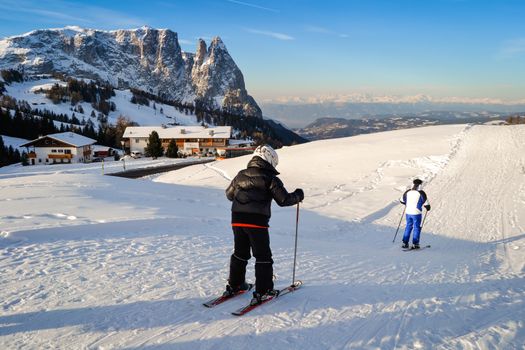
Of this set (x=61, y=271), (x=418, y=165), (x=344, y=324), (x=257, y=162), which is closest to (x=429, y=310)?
(x=344, y=324)

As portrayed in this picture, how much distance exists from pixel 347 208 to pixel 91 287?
14.6 meters

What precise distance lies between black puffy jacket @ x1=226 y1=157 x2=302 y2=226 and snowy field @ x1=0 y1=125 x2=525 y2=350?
1356 mm

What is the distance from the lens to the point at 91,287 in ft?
18.4

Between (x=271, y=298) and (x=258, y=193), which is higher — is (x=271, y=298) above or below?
below

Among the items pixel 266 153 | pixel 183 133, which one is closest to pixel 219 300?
pixel 266 153

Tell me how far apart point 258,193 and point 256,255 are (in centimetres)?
93

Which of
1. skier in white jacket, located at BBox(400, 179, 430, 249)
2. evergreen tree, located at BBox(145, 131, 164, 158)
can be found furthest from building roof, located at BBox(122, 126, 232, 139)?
Answer: skier in white jacket, located at BBox(400, 179, 430, 249)

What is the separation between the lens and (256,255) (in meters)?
5.23

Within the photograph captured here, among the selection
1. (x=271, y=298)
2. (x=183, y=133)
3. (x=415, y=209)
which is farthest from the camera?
(x=183, y=133)

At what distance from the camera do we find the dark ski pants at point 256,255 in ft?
17.0

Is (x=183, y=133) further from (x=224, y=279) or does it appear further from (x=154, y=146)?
(x=224, y=279)

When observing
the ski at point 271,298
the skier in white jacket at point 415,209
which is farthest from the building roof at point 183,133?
the ski at point 271,298

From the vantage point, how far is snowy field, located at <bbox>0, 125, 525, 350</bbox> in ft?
14.5

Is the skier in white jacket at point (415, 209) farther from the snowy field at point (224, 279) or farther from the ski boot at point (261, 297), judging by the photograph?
the ski boot at point (261, 297)
